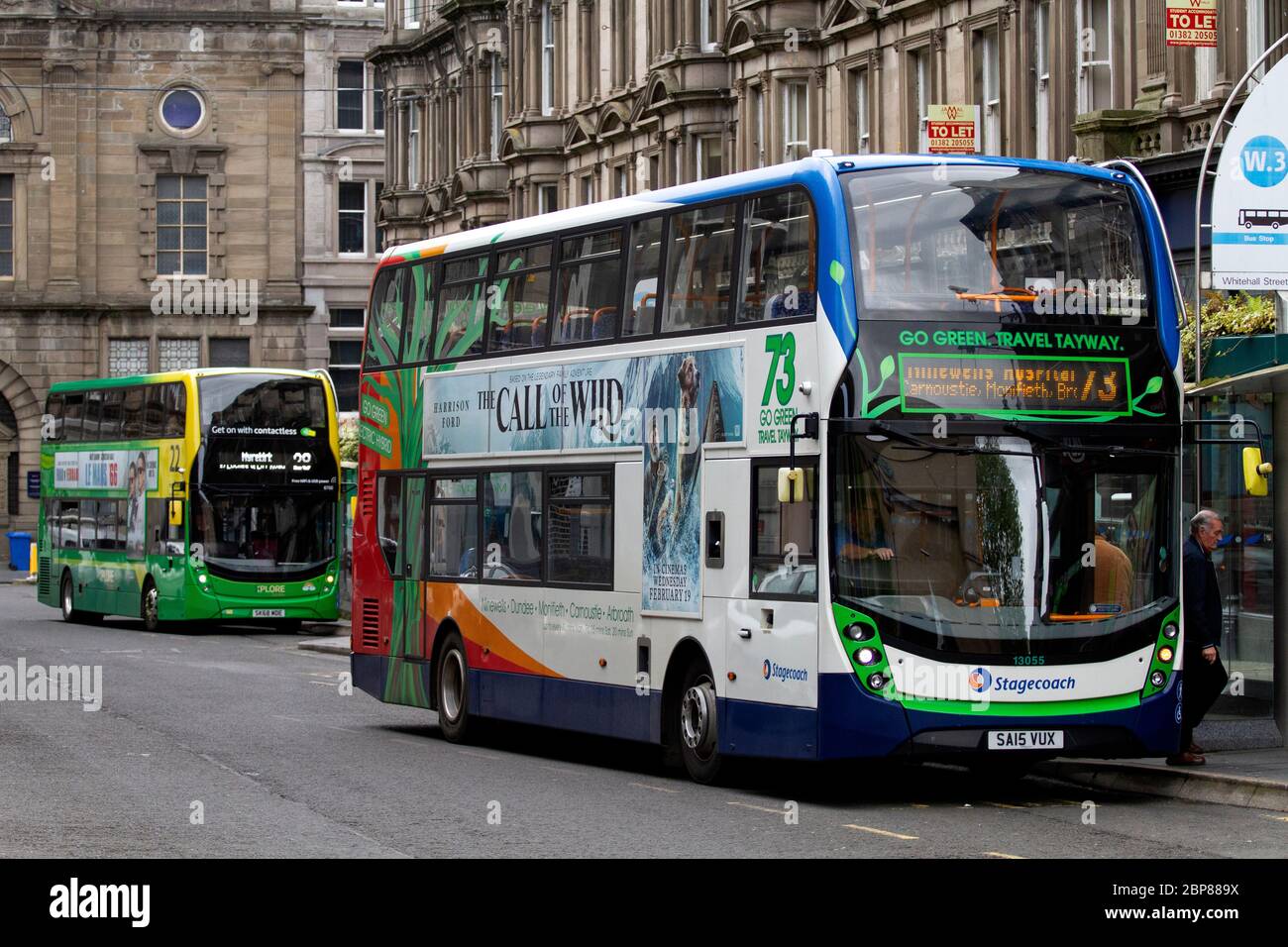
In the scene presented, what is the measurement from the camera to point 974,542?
14828 millimetres

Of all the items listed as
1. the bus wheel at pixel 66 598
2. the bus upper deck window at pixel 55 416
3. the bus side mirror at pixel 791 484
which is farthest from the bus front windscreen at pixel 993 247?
the bus wheel at pixel 66 598

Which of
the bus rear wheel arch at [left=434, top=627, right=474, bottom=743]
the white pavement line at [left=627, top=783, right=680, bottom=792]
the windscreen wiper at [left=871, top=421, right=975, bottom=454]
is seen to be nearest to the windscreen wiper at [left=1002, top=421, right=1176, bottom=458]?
the windscreen wiper at [left=871, top=421, right=975, bottom=454]

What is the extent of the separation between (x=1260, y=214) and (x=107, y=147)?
67.6 m

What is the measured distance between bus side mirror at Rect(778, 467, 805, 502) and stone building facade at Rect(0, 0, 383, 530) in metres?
65.6

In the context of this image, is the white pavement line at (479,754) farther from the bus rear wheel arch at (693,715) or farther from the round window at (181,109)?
the round window at (181,109)

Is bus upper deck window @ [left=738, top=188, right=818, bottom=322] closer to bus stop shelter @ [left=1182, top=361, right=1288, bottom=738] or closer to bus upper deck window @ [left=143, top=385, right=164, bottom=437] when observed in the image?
bus stop shelter @ [left=1182, top=361, right=1288, bottom=738]

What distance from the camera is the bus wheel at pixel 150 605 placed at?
40.1m

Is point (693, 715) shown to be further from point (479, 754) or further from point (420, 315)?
point (420, 315)

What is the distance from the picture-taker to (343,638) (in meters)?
38.6

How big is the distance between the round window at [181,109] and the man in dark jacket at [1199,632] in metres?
68.4

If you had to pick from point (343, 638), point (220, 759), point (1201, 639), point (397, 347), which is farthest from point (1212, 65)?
point (343, 638)

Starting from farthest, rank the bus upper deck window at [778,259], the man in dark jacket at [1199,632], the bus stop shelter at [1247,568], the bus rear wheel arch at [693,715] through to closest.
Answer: the bus stop shelter at [1247,568]
the bus rear wheel arch at [693,715]
the man in dark jacket at [1199,632]
the bus upper deck window at [778,259]

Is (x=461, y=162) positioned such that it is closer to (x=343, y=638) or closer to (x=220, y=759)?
(x=343, y=638)

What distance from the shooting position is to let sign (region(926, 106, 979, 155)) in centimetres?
3108
